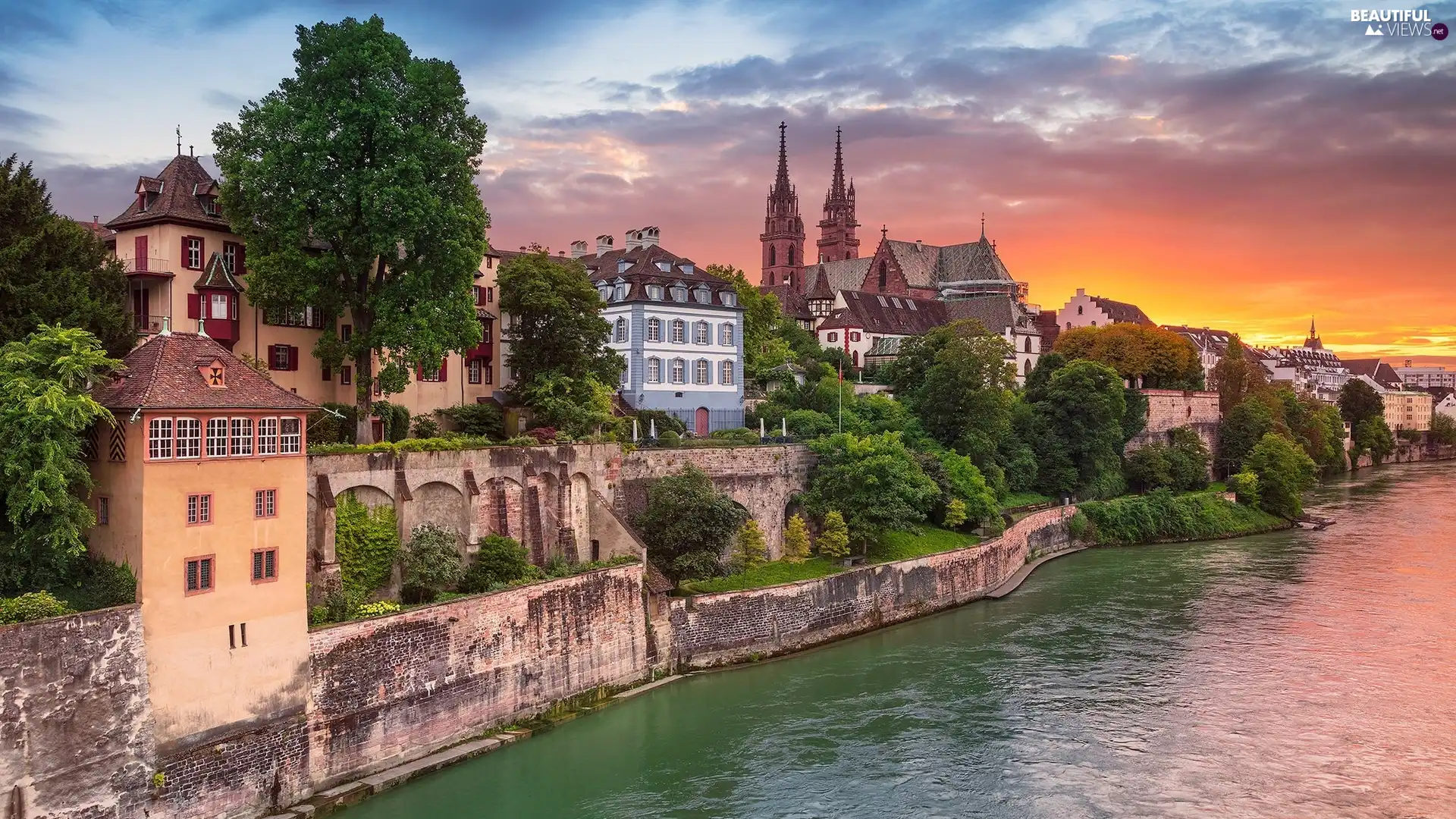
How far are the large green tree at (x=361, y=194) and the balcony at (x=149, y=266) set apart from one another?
7.22 feet

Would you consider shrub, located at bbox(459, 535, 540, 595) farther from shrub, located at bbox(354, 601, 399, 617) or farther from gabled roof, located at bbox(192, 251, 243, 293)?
gabled roof, located at bbox(192, 251, 243, 293)

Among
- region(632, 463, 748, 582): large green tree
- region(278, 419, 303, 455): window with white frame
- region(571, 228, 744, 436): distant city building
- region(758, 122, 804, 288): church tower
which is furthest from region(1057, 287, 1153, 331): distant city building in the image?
region(278, 419, 303, 455): window with white frame

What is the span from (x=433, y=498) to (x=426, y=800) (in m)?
9.80


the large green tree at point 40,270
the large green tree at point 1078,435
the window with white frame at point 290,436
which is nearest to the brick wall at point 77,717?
the window with white frame at point 290,436

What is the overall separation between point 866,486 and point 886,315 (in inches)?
1763

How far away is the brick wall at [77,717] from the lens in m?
19.0

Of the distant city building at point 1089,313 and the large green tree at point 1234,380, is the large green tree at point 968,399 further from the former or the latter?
the distant city building at point 1089,313

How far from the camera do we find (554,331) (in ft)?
141

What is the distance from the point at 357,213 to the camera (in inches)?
1296

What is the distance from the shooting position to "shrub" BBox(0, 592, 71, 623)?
1998cm

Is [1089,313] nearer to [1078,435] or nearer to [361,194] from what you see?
[1078,435]

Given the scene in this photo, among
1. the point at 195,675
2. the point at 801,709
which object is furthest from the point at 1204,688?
the point at 195,675

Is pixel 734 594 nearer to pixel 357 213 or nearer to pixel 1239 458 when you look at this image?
pixel 357 213

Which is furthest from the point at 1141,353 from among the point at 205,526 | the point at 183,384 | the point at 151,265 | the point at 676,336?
the point at 205,526
